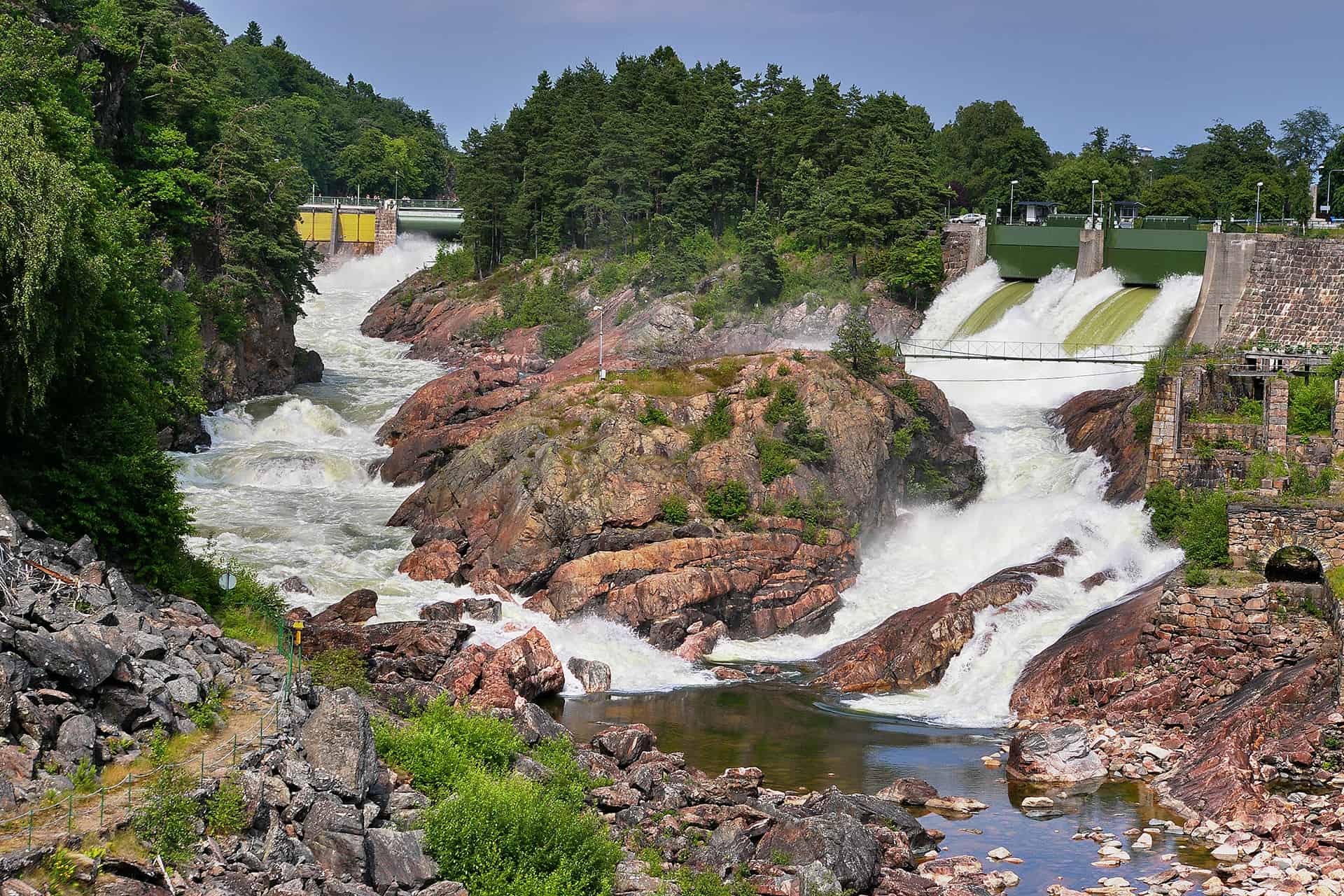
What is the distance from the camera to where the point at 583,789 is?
31125 mm

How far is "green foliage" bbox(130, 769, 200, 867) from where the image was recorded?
21734 millimetres

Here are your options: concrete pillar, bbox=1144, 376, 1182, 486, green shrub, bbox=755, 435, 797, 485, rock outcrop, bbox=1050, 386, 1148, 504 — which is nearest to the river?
rock outcrop, bbox=1050, 386, 1148, 504

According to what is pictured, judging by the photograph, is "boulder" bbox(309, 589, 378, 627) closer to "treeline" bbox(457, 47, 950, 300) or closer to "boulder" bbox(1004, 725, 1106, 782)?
"boulder" bbox(1004, 725, 1106, 782)

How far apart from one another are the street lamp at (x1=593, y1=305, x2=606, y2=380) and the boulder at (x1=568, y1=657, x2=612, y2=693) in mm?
18991

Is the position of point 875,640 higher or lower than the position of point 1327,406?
lower

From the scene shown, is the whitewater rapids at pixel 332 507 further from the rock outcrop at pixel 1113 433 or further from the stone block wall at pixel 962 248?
the stone block wall at pixel 962 248

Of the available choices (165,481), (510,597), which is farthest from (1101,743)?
(165,481)

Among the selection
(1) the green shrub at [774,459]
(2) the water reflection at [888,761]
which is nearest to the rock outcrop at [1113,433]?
(1) the green shrub at [774,459]

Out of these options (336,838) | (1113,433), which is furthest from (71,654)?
(1113,433)

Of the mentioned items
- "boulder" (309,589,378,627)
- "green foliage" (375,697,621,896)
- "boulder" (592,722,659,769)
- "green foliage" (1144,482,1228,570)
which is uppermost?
"green foliage" (1144,482,1228,570)

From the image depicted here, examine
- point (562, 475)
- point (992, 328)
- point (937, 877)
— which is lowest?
point (937, 877)

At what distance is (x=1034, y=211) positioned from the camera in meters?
96.3

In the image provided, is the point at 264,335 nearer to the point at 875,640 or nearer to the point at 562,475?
the point at 562,475

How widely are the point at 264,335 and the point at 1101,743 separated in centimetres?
5451
